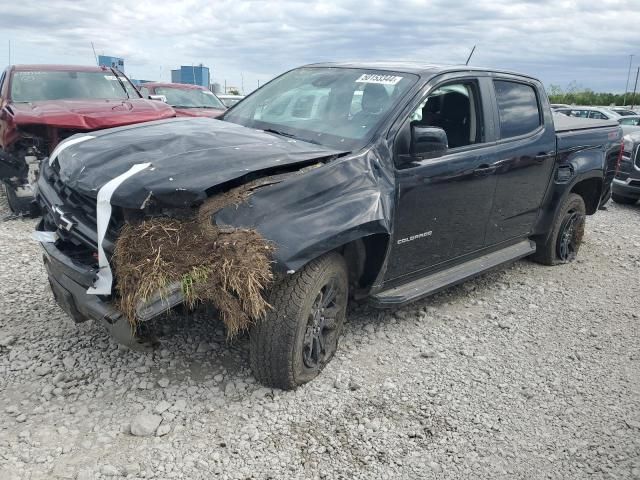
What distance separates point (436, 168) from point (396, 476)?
6.51 feet

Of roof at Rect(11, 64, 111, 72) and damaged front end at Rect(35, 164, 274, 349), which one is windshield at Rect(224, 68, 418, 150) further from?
roof at Rect(11, 64, 111, 72)

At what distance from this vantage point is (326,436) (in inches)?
114

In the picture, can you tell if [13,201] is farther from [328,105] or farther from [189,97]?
[189,97]

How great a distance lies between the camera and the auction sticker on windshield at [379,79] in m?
3.87

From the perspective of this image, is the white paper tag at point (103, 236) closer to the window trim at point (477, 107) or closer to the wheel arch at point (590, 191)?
the window trim at point (477, 107)

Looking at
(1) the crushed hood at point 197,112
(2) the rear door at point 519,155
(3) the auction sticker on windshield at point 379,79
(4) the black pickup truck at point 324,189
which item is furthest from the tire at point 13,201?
(2) the rear door at point 519,155

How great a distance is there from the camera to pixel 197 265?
2.68m

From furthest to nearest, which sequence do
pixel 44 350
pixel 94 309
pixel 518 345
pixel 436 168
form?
pixel 518 345 < pixel 436 168 < pixel 44 350 < pixel 94 309

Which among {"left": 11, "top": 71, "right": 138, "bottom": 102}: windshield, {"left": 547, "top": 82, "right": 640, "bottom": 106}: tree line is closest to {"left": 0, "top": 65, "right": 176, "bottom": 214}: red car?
{"left": 11, "top": 71, "right": 138, "bottom": 102}: windshield

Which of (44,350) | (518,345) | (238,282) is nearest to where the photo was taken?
(238,282)

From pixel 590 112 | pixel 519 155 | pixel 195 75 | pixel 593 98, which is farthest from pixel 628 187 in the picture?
pixel 593 98

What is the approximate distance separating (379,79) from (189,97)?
8.26 metres

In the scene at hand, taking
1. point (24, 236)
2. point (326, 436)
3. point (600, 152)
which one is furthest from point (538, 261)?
point (24, 236)

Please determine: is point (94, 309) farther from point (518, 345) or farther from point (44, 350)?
point (518, 345)
